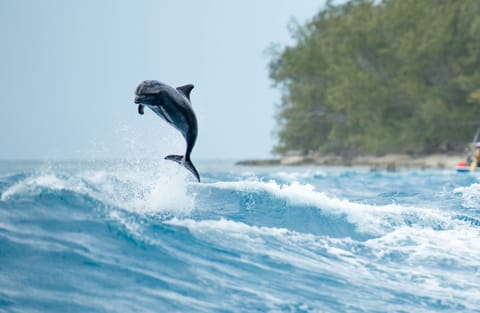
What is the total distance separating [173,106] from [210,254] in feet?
6.81

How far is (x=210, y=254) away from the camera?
21.4 feet

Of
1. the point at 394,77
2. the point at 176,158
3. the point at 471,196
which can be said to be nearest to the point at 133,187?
the point at 176,158

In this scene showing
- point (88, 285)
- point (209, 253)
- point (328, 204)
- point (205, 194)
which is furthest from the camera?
point (205, 194)

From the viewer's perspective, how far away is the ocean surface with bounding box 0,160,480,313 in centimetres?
551

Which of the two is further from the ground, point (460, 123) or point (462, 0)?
point (462, 0)

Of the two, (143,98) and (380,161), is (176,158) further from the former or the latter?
(380,161)

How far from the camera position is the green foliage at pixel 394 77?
43000 millimetres

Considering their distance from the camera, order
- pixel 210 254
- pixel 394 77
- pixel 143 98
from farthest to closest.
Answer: pixel 394 77, pixel 143 98, pixel 210 254

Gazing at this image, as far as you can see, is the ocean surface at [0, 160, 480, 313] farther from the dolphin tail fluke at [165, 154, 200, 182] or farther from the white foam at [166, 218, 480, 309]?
the dolphin tail fluke at [165, 154, 200, 182]

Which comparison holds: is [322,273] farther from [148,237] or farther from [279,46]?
[279,46]

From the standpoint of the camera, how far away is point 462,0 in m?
45.0

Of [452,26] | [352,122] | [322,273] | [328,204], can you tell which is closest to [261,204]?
[328,204]

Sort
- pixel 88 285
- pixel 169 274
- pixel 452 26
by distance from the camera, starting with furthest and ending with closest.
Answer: pixel 452 26 → pixel 169 274 → pixel 88 285

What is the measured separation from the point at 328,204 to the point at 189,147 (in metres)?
2.01
